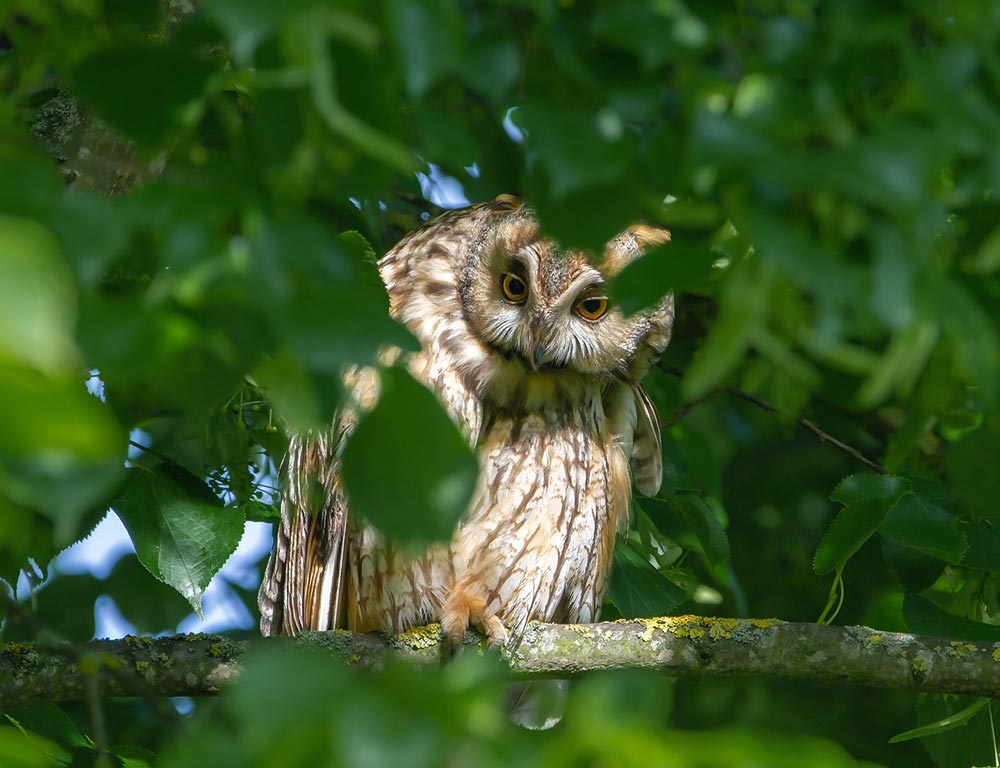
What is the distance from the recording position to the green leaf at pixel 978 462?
4.78 ft

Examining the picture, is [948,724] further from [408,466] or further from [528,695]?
[408,466]

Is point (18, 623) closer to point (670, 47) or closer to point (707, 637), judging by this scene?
point (670, 47)

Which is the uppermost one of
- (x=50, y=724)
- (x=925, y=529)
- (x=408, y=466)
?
(x=408, y=466)

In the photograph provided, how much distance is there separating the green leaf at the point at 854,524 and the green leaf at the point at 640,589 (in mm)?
463

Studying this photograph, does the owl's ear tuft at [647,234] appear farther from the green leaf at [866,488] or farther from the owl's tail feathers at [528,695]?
the owl's tail feathers at [528,695]

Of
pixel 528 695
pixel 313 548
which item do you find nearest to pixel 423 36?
pixel 313 548

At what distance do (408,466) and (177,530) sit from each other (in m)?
1.44

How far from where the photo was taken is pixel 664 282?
1049mm

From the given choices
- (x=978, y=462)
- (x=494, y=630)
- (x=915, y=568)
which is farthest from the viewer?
(x=494, y=630)

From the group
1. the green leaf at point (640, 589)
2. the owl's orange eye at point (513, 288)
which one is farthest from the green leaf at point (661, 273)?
the owl's orange eye at point (513, 288)

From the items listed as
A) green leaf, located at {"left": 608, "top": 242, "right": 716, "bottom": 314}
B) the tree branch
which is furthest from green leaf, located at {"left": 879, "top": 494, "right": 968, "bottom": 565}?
green leaf, located at {"left": 608, "top": 242, "right": 716, "bottom": 314}

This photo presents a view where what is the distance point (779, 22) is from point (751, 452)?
11.2 ft

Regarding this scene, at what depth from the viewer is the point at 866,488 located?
2297 mm

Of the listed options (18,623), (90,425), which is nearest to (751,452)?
(18,623)
